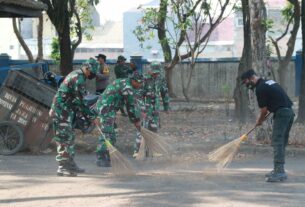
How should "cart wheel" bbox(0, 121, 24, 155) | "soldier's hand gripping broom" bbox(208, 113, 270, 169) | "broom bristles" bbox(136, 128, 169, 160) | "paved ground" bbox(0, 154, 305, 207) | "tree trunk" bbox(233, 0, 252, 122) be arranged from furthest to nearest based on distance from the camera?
"tree trunk" bbox(233, 0, 252, 122), "cart wheel" bbox(0, 121, 24, 155), "broom bristles" bbox(136, 128, 169, 160), "soldier's hand gripping broom" bbox(208, 113, 270, 169), "paved ground" bbox(0, 154, 305, 207)

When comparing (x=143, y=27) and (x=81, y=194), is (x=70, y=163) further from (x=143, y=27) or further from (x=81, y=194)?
(x=143, y=27)

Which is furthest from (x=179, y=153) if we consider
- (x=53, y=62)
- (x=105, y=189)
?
(x=53, y=62)

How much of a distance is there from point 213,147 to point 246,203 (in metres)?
4.02

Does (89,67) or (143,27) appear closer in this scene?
(89,67)

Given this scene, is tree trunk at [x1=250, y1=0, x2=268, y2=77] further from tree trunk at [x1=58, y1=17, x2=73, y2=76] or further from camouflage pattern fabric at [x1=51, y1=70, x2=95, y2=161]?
tree trunk at [x1=58, y1=17, x2=73, y2=76]

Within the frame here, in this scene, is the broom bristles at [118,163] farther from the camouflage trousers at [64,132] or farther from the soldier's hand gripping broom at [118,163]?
the camouflage trousers at [64,132]

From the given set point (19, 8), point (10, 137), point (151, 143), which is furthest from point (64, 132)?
point (19, 8)

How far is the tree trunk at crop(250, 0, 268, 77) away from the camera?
1071 centimetres

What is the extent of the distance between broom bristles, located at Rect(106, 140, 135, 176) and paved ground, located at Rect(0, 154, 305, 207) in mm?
110

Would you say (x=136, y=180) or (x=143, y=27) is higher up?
(x=143, y=27)

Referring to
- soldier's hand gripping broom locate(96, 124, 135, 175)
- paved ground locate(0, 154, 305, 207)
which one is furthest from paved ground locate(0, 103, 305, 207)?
soldier's hand gripping broom locate(96, 124, 135, 175)

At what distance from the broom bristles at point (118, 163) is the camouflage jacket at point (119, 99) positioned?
2.05 ft

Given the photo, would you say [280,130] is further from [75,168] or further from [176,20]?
[176,20]

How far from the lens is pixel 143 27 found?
23578 millimetres
